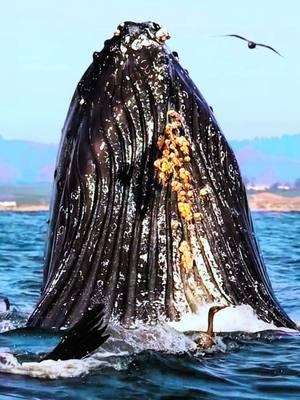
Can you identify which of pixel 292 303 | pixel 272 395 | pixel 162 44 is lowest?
pixel 272 395

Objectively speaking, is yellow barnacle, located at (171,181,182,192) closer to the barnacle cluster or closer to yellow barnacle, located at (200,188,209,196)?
the barnacle cluster

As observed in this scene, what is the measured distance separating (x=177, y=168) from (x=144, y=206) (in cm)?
34

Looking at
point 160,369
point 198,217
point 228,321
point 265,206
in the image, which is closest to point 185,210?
point 198,217

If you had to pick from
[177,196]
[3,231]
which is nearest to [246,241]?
[177,196]

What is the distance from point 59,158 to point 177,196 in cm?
91

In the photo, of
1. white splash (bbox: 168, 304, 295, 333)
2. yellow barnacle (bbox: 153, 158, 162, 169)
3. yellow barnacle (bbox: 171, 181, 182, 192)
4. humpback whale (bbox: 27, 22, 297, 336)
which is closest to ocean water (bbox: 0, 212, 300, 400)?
white splash (bbox: 168, 304, 295, 333)

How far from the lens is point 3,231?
3031cm

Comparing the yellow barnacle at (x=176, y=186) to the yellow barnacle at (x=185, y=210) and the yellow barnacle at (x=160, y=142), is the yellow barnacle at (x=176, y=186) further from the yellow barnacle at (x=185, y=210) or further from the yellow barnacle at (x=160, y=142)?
the yellow barnacle at (x=160, y=142)

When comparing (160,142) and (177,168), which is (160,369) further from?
(160,142)

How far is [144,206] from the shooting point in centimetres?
763

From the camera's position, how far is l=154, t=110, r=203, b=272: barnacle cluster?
25.0 feet

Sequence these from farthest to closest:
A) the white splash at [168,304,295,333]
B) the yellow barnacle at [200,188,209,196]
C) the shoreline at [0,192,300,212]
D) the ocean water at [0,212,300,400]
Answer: the shoreline at [0,192,300,212] < the yellow barnacle at [200,188,209,196] < the white splash at [168,304,295,333] < the ocean water at [0,212,300,400]

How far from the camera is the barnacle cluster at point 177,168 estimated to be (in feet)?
25.0

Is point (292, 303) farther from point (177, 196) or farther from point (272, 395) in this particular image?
point (272, 395)
